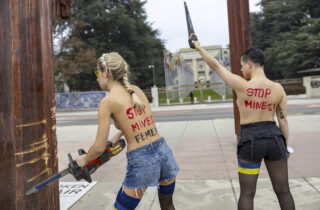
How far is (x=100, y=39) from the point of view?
105ft

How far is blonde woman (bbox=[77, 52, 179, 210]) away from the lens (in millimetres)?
2043

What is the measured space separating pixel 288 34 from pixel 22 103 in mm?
37446

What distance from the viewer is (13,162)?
2.23m

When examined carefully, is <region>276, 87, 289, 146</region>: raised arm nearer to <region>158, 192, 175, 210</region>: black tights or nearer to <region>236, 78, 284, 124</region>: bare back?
<region>236, 78, 284, 124</region>: bare back

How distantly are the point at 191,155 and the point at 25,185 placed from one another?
4295mm

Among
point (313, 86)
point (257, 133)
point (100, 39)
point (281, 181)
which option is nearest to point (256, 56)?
point (257, 133)

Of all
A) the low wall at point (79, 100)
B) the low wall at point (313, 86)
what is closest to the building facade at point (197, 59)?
the low wall at point (313, 86)

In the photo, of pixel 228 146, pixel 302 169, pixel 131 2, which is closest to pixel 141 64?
pixel 131 2

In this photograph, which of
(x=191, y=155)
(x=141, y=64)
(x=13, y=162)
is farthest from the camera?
(x=141, y=64)

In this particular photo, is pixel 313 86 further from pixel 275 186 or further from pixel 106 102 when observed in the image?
pixel 106 102

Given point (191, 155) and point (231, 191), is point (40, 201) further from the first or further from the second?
point (191, 155)

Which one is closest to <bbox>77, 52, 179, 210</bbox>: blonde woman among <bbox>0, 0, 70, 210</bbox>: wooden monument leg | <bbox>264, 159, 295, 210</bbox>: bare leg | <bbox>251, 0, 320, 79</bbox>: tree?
<bbox>0, 0, 70, 210</bbox>: wooden monument leg

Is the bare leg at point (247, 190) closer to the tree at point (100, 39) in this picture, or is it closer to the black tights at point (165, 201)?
the black tights at point (165, 201)

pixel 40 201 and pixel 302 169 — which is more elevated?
pixel 40 201
